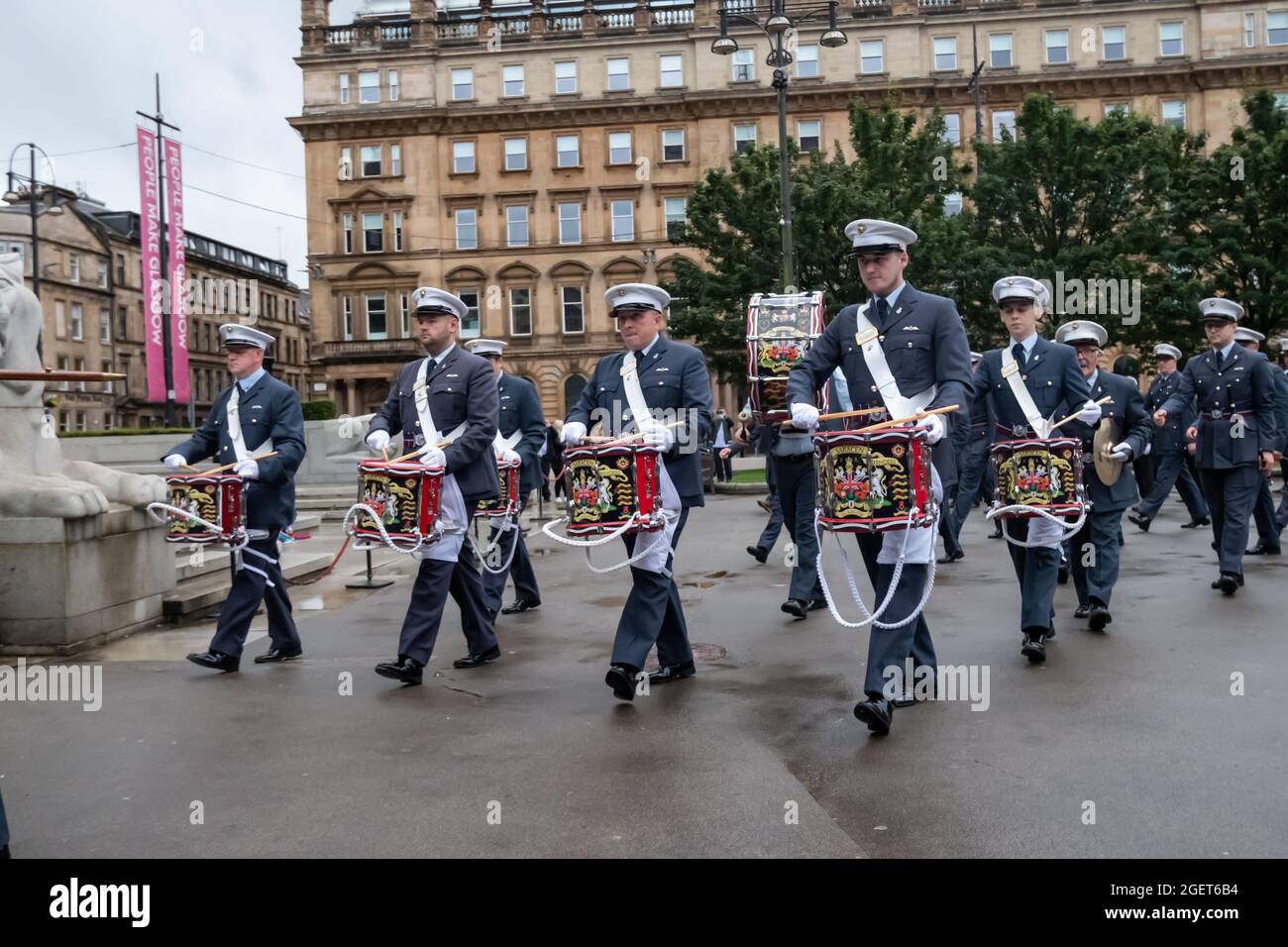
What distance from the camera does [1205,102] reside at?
57250mm

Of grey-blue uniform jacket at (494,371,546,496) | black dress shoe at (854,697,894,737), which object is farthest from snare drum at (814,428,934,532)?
grey-blue uniform jacket at (494,371,546,496)

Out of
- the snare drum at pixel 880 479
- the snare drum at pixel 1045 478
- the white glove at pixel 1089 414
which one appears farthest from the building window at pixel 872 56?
the snare drum at pixel 880 479

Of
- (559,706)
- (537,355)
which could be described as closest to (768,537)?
(559,706)

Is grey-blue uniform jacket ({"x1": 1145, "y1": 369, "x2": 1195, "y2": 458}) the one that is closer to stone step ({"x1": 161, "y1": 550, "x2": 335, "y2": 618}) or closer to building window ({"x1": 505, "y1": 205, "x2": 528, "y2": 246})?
stone step ({"x1": 161, "y1": 550, "x2": 335, "y2": 618})

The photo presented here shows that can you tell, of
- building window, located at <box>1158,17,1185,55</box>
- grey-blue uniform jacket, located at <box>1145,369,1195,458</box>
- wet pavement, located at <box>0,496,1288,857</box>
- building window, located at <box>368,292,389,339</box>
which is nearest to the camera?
wet pavement, located at <box>0,496,1288,857</box>

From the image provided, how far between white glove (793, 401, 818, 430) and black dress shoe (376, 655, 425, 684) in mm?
2723

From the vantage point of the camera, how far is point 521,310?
204 ft

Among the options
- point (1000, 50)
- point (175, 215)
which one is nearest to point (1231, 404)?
point (175, 215)

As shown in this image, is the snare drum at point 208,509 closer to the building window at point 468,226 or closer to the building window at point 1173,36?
the building window at point 468,226

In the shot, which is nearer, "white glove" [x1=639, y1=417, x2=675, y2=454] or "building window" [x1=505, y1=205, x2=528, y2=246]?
"white glove" [x1=639, y1=417, x2=675, y2=454]

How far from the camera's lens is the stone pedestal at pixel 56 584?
28.3 ft

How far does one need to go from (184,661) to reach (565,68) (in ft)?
184

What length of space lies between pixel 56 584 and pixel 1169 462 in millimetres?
12662

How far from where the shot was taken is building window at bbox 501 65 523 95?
6081 cm
